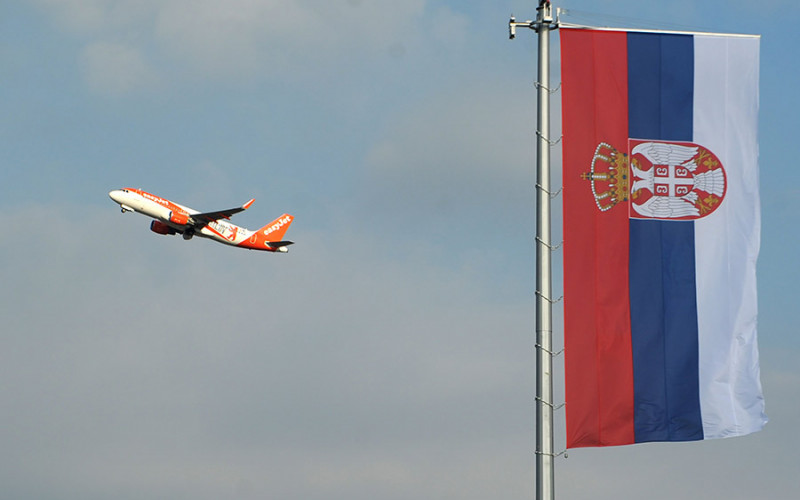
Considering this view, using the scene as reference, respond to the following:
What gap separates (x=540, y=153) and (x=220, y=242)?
55.4 metres

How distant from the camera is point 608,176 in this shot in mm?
27328

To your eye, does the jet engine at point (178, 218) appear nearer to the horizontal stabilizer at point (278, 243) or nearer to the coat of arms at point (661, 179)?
the horizontal stabilizer at point (278, 243)

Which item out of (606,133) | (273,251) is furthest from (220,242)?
(606,133)

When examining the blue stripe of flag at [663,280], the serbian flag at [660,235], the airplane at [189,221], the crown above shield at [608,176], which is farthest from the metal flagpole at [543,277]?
the airplane at [189,221]

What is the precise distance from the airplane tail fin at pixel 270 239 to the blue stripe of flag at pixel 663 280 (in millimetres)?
53291

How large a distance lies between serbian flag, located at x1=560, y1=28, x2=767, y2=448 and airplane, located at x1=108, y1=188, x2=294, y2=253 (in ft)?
149

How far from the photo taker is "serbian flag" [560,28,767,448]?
88.4 feet

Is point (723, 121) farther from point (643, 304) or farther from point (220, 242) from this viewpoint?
point (220, 242)

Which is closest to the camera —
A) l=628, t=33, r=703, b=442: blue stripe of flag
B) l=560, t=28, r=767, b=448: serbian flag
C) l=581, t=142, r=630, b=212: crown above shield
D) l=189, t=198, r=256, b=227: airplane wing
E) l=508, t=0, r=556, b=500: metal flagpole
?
l=508, t=0, r=556, b=500: metal flagpole

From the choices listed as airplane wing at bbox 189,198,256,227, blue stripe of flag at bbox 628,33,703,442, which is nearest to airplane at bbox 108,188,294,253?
airplane wing at bbox 189,198,256,227

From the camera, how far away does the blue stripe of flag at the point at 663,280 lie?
27.3 meters

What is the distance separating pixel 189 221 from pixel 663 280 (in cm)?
5034

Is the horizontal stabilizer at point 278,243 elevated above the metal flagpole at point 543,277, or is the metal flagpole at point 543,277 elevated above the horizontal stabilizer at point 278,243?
the horizontal stabilizer at point 278,243

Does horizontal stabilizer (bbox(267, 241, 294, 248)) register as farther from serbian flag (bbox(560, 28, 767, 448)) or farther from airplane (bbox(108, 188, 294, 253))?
A: serbian flag (bbox(560, 28, 767, 448))
